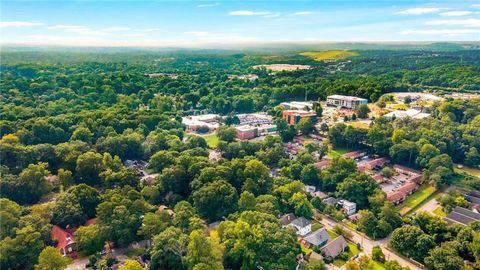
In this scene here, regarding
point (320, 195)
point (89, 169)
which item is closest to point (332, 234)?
point (320, 195)

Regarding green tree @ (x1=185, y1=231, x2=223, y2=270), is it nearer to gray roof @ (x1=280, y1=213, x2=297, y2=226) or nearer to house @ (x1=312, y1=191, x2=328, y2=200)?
gray roof @ (x1=280, y1=213, x2=297, y2=226)

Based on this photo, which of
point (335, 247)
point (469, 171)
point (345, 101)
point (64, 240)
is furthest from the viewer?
point (345, 101)

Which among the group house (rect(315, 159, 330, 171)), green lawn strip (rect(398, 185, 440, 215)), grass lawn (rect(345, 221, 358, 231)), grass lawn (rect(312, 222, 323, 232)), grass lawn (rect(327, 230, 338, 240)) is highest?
house (rect(315, 159, 330, 171))

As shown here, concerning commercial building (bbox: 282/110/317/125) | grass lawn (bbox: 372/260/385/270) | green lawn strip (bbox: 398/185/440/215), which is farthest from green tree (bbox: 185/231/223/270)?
commercial building (bbox: 282/110/317/125)

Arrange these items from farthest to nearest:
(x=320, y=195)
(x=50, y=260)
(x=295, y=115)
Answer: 1. (x=295, y=115)
2. (x=320, y=195)
3. (x=50, y=260)

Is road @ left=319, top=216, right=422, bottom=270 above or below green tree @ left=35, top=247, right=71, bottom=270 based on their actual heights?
below

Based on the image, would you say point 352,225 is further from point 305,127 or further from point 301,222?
point 305,127

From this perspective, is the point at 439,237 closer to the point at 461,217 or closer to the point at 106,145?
the point at 461,217

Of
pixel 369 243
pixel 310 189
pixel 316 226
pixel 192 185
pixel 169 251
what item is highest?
pixel 192 185
